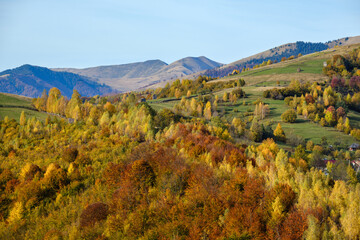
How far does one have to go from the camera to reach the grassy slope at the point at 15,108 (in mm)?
121787

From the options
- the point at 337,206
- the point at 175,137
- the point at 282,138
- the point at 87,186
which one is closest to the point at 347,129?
the point at 282,138

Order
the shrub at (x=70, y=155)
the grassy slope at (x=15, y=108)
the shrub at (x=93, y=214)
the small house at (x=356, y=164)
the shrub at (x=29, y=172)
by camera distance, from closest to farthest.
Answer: the shrub at (x=93, y=214), the shrub at (x=29, y=172), the shrub at (x=70, y=155), the small house at (x=356, y=164), the grassy slope at (x=15, y=108)

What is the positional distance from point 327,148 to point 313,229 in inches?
3105

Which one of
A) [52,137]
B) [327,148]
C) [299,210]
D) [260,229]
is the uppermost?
[52,137]

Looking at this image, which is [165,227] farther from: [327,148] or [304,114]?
[304,114]

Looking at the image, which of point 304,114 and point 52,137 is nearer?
point 52,137

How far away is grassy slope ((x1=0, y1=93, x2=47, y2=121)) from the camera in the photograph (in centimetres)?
12179

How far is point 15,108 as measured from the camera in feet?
441

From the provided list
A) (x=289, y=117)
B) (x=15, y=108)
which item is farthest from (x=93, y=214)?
(x=15, y=108)

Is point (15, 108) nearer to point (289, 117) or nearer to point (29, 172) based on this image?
point (29, 172)

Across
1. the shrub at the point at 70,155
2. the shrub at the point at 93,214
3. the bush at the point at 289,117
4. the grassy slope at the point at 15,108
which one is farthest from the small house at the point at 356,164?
the grassy slope at the point at 15,108

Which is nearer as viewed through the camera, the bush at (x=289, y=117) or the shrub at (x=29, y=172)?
the shrub at (x=29, y=172)

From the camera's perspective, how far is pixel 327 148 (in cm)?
10006

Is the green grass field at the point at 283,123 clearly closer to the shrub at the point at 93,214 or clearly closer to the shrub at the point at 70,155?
the shrub at the point at 70,155
